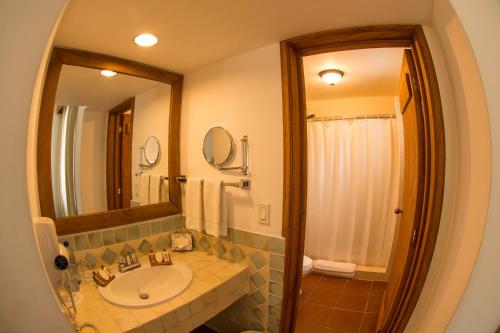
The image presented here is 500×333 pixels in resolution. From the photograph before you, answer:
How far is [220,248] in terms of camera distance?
54.6 inches

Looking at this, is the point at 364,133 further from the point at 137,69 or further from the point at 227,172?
the point at 137,69

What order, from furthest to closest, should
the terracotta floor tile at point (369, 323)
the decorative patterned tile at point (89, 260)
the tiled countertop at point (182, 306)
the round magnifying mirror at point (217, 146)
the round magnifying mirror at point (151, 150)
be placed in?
the terracotta floor tile at point (369, 323) → the round magnifying mirror at point (151, 150) → the round magnifying mirror at point (217, 146) → the decorative patterned tile at point (89, 260) → the tiled countertop at point (182, 306)

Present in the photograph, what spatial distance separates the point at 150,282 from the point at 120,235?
0.34 m

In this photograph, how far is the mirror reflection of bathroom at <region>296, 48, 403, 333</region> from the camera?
6.63ft

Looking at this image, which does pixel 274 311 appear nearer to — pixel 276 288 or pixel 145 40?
pixel 276 288

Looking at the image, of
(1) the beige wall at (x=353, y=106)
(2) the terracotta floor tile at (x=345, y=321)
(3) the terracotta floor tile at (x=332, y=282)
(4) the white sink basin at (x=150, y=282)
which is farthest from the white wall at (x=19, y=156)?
(1) the beige wall at (x=353, y=106)

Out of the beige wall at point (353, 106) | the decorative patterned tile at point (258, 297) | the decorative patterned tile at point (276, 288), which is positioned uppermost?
the beige wall at point (353, 106)

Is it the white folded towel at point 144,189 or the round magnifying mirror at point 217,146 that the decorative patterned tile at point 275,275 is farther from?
the white folded towel at point 144,189

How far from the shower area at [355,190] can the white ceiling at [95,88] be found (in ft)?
6.54

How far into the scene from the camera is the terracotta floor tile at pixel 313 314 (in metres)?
1.71

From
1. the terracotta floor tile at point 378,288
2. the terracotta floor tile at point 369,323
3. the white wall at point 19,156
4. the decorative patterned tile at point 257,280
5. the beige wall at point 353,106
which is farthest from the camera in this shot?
the beige wall at point 353,106

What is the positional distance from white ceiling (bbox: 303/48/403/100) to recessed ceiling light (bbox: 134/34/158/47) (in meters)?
1.08

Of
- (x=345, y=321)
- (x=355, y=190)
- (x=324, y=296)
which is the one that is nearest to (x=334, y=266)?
(x=324, y=296)

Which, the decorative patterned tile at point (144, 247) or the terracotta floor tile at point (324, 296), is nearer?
the decorative patterned tile at point (144, 247)
